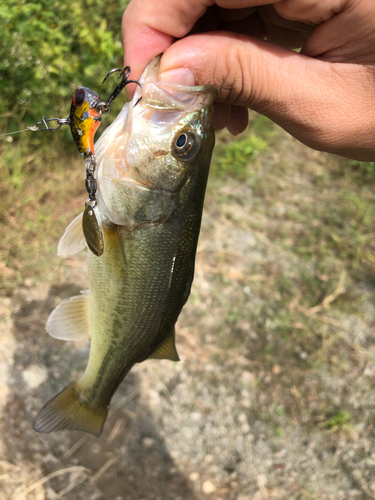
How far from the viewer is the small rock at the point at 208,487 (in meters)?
2.66

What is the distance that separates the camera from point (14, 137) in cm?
331

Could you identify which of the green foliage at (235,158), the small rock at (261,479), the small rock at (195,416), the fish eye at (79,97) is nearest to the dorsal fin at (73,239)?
the fish eye at (79,97)

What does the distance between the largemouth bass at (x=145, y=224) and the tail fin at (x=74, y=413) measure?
39 mm

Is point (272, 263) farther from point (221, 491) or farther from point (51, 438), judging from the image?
point (51, 438)

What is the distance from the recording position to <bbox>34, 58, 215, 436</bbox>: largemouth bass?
1.45 m

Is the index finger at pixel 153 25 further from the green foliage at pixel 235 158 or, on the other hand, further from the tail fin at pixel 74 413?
the green foliage at pixel 235 158

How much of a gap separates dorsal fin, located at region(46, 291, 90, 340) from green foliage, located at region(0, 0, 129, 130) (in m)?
2.31

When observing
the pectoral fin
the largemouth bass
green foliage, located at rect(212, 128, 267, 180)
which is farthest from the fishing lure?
green foliage, located at rect(212, 128, 267, 180)

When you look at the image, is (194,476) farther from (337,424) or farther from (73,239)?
(73,239)

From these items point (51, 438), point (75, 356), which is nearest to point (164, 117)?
point (75, 356)

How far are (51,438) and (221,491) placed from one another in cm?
147

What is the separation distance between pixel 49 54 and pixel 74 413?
331 cm

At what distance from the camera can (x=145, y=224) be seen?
1.53 m

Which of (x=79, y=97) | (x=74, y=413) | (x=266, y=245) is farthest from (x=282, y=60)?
(x=266, y=245)
